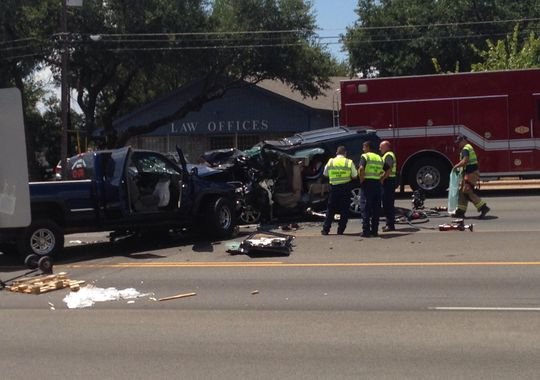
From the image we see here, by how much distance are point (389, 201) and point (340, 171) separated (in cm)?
124

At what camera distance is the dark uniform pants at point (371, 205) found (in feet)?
47.8

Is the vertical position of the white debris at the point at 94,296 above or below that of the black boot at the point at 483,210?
below

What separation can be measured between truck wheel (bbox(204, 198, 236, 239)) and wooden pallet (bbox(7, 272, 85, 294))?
4389mm

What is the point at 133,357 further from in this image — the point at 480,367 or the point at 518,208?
the point at 518,208

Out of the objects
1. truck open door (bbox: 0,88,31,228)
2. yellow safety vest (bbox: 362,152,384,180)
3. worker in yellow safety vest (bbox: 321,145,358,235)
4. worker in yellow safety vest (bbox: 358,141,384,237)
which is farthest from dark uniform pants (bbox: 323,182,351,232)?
truck open door (bbox: 0,88,31,228)

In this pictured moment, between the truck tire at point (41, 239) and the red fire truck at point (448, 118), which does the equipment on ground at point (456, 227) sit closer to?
the red fire truck at point (448, 118)

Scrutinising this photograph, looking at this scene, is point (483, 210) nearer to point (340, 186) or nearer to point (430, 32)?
point (340, 186)

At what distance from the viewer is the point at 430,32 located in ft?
138

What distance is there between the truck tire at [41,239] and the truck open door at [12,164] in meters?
2.49

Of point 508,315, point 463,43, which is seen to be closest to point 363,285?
point 508,315

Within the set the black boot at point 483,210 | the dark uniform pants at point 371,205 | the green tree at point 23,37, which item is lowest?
the black boot at point 483,210

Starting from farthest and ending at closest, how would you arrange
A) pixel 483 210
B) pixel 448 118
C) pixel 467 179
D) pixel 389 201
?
pixel 448 118, pixel 483 210, pixel 467 179, pixel 389 201

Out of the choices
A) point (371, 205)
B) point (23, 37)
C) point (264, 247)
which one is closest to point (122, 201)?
point (264, 247)

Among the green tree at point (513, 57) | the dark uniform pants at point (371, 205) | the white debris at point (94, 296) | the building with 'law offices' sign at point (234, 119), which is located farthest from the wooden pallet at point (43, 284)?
the building with 'law offices' sign at point (234, 119)
